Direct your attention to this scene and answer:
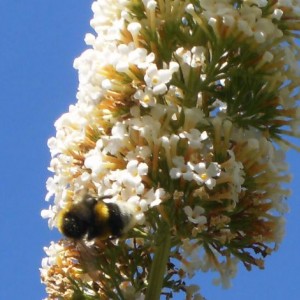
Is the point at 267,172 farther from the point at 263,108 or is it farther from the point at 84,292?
the point at 84,292

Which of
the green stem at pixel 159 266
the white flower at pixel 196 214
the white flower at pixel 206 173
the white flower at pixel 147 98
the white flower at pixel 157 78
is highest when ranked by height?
the white flower at pixel 157 78

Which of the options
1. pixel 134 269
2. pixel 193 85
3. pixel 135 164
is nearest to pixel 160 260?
pixel 134 269

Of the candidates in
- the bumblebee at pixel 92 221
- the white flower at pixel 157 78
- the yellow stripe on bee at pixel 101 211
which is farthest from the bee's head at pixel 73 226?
the white flower at pixel 157 78

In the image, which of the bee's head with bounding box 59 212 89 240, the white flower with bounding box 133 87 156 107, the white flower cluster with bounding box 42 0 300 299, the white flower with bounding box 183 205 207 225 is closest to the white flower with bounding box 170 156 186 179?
the white flower cluster with bounding box 42 0 300 299

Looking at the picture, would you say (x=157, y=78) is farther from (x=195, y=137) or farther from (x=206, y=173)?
(x=206, y=173)

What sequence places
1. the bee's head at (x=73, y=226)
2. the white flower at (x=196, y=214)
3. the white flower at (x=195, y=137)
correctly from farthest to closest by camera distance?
the bee's head at (x=73, y=226) → the white flower at (x=195, y=137) → the white flower at (x=196, y=214)

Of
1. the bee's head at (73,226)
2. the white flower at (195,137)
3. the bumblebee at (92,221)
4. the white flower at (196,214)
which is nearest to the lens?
the white flower at (196,214)

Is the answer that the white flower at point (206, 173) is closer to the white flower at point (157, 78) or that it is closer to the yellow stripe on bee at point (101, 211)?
the white flower at point (157, 78)
